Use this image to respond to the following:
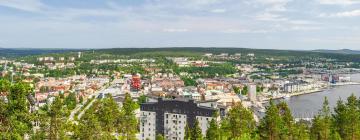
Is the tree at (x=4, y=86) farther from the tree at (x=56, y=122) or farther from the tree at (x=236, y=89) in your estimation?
the tree at (x=236, y=89)

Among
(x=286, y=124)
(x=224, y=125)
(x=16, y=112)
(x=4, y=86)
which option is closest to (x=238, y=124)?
(x=224, y=125)

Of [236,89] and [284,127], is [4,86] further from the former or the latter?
[236,89]

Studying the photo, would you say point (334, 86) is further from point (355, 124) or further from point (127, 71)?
point (355, 124)

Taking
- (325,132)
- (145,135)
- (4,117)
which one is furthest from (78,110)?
(4,117)

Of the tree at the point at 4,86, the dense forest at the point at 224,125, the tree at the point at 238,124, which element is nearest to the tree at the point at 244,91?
the dense forest at the point at 224,125

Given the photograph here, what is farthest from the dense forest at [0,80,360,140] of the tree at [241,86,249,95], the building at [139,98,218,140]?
the tree at [241,86,249,95]

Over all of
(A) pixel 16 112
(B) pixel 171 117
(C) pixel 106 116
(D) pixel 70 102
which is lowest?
Answer: (D) pixel 70 102

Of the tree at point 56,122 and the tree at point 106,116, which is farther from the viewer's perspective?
the tree at point 106,116
